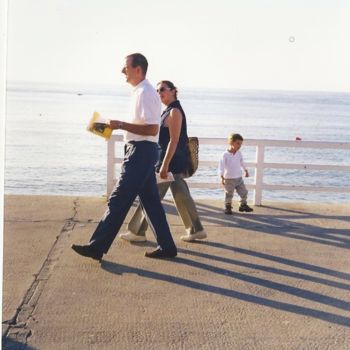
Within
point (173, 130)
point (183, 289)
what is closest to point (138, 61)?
point (173, 130)

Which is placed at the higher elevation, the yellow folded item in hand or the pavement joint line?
the yellow folded item in hand

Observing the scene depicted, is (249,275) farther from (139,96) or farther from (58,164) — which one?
(58,164)

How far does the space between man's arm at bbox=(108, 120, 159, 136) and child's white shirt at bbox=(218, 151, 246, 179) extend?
9.52ft

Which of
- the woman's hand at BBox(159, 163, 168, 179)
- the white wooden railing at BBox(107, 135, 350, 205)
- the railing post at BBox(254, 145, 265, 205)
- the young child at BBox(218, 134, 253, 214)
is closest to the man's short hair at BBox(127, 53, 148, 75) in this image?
the woman's hand at BBox(159, 163, 168, 179)

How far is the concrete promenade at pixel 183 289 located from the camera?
400cm

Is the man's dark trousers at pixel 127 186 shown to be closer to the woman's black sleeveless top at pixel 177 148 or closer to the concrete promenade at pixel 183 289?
the concrete promenade at pixel 183 289

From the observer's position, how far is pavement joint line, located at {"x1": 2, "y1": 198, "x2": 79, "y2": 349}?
12.9ft

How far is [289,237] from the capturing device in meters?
6.77

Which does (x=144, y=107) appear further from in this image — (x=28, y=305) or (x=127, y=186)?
(x=28, y=305)

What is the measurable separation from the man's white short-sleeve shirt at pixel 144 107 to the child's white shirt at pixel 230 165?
2819 millimetres

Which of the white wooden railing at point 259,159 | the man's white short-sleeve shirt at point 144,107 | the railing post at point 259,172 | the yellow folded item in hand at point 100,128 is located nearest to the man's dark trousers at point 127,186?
the man's white short-sleeve shirt at point 144,107

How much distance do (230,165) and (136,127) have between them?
120 inches

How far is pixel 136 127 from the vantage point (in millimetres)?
5262

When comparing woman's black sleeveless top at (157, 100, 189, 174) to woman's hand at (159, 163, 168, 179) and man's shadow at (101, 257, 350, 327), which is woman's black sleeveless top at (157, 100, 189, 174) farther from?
man's shadow at (101, 257, 350, 327)
